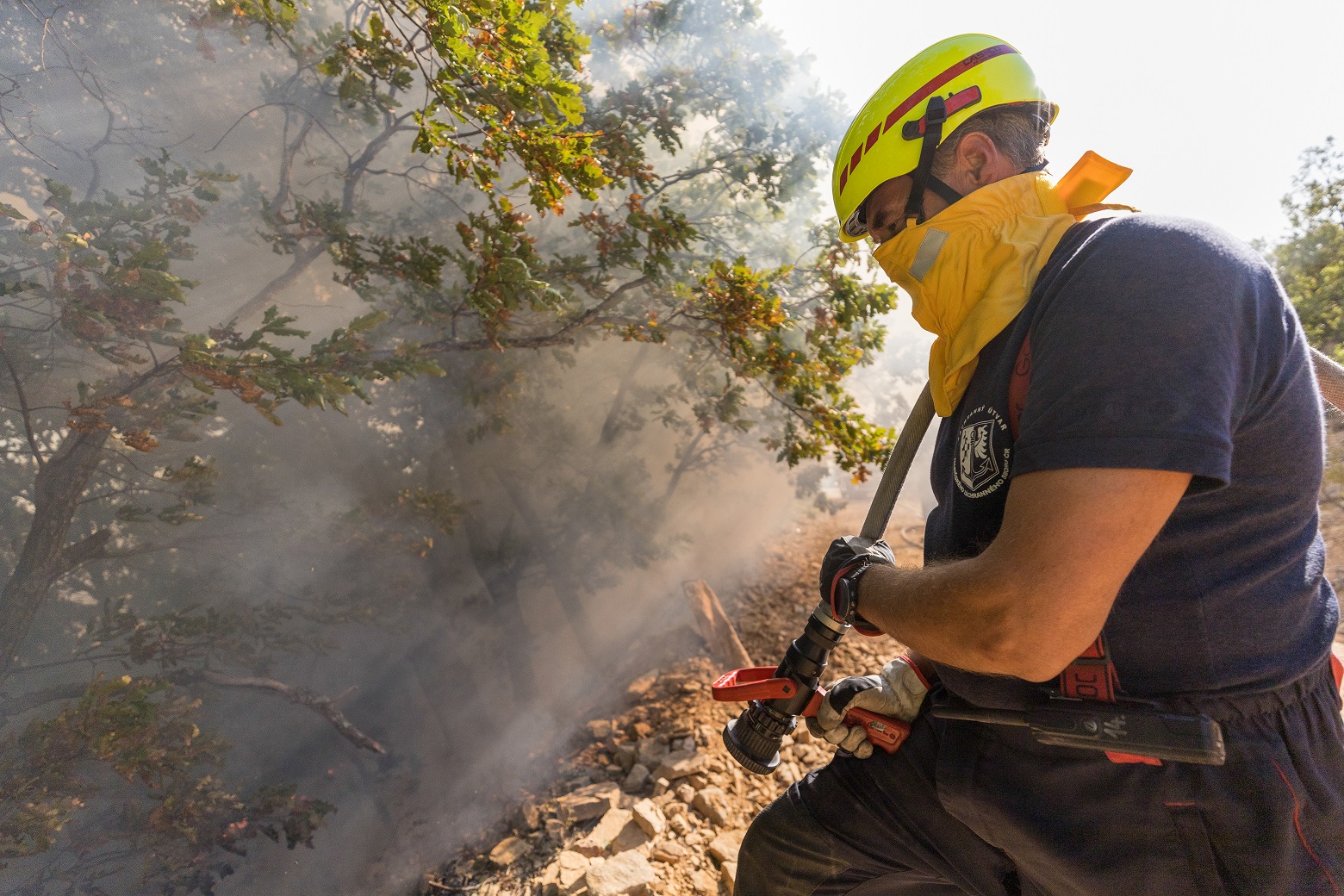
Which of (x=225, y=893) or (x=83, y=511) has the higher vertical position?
(x=83, y=511)

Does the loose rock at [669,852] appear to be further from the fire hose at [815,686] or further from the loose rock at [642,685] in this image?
the loose rock at [642,685]

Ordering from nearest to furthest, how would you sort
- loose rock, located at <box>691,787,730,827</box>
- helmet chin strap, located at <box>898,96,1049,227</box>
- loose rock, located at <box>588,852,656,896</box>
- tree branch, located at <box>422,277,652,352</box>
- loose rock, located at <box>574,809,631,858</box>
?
helmet chin strap, located at <box>898,96,1049,227</box>, loose rock, located at <box>588,852,656,896</box>, loose rock, located at <box>574,809,631,858</box>, loose rock, located at <box>691,787,730,827</box>, tree branch, located at <box>422,277,652,352</box>

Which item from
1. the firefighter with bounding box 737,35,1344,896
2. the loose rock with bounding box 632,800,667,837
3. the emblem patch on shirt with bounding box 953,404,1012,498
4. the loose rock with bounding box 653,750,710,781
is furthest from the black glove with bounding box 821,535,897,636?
the loose rock with bounding box 653,750,710,781

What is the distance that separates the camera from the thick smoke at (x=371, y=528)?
216 inches

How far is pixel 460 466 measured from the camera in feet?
33.0

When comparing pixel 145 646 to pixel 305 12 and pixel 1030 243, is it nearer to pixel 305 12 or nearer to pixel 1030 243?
pixel 1030 243

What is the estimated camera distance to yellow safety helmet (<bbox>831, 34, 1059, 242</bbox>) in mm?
1627

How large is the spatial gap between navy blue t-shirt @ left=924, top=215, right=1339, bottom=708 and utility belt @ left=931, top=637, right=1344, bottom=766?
0.10ft

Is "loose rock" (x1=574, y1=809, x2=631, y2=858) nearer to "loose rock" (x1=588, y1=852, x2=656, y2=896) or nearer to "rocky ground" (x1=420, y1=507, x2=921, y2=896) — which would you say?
"rocky ground" (x1=420, y1=507, x2=921, y2=896)

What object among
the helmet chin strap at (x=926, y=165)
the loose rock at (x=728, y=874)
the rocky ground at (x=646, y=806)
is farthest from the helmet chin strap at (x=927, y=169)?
the loose rock at (x=728, y=874)

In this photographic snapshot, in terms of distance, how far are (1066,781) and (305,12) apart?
471 inches

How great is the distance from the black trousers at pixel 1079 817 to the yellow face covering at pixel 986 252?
2.72 ft

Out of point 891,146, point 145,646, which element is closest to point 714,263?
point 891,146

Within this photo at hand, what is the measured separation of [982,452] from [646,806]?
11.8 ft
